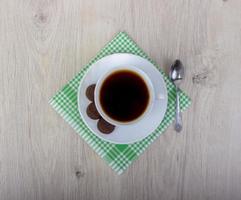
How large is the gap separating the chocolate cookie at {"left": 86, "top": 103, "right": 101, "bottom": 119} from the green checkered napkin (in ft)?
0.12

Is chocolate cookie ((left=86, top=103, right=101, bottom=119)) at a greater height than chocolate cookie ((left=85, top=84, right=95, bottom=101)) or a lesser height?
lesser

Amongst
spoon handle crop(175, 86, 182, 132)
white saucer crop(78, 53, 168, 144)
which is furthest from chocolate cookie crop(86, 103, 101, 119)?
spoon handle crop(175, 86, 182, 132)

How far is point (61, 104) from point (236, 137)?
41 centimetres

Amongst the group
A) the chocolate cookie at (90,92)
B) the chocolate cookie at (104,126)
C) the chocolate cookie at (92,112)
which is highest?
the chocolate cookie at (90,92)

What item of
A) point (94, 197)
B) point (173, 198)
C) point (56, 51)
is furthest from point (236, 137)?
point (56, 51)

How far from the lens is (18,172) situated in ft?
2.45

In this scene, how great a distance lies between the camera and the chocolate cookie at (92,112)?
0.71 meters

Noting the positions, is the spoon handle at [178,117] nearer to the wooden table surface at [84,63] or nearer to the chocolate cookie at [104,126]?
the wooden table surface at [84,63]

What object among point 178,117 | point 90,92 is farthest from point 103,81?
point 178,117

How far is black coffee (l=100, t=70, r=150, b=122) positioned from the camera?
0.71 m

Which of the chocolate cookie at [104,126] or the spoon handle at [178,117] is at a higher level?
the spoon handle at [178,117]

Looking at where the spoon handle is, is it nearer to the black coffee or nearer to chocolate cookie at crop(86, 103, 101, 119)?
the black coffee

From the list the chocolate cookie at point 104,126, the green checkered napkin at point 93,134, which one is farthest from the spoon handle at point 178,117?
the chocolate cookie at point 104,126

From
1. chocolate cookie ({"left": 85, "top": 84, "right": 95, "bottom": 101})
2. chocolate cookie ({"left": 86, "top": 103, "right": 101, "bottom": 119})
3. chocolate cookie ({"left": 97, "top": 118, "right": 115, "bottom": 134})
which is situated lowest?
chocolate cookie ({"left": 97, "top": 118, "right": 115, "bottom": 134})
